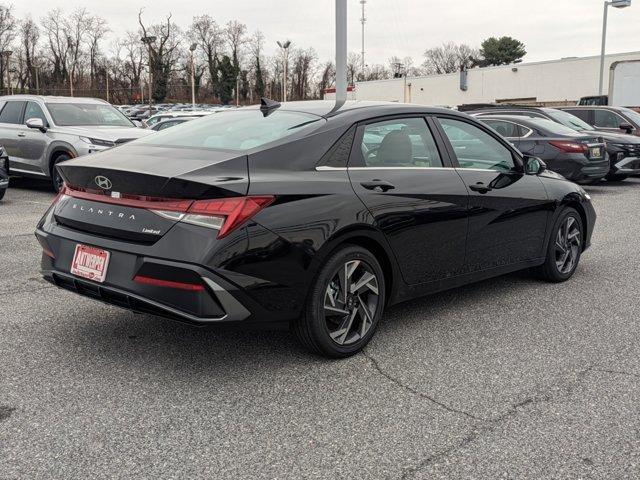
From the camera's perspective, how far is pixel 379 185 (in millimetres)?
3898

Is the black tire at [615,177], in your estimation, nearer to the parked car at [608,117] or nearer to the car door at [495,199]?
the parked car at [608,117]

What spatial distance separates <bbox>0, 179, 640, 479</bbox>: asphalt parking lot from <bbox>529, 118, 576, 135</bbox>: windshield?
796 centimetres

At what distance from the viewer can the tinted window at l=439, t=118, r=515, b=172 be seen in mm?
4625

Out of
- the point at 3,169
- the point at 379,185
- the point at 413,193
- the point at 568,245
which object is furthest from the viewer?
the point at 3,169

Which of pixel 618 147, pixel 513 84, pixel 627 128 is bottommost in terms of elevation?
pixel 618 147

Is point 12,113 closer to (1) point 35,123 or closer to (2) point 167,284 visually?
(1) point 35,123

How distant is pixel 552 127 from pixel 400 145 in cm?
919

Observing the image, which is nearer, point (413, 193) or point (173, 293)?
point (173, 293)

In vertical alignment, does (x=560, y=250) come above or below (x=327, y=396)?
above

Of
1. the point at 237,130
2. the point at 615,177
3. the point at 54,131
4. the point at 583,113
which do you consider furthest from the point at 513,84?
the point at 237,130

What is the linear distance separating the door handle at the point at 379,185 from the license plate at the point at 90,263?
1507 mm

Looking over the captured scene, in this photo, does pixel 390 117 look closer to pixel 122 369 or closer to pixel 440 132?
pixel 440 132

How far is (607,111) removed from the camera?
53.2 feet

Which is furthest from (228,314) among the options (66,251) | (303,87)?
(303,87)
